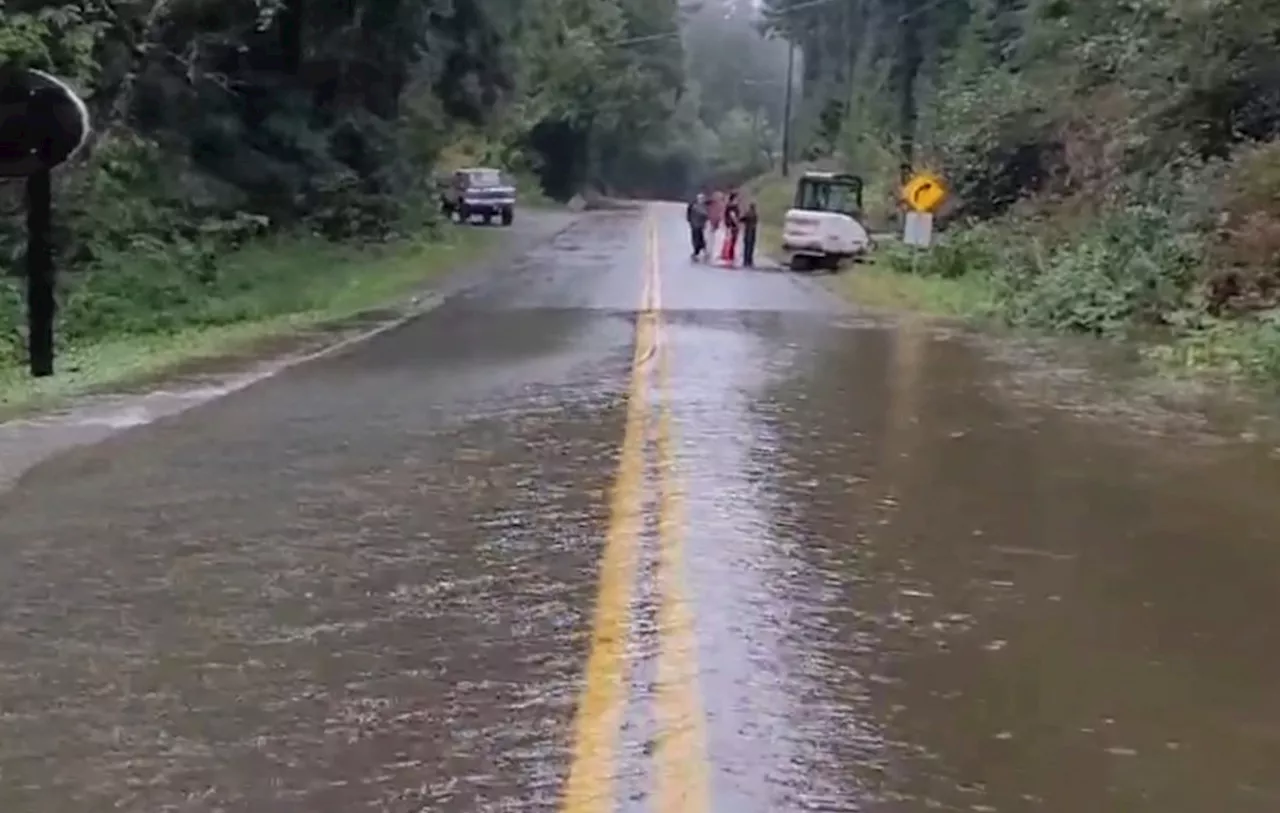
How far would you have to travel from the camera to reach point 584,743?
219 inches

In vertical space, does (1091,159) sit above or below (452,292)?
above

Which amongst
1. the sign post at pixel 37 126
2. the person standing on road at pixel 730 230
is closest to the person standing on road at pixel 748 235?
the person standing on road at pixel 730 230

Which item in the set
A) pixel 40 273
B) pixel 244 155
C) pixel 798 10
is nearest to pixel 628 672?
pixel 40 273

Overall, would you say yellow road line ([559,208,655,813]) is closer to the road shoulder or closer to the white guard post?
the road shoulder

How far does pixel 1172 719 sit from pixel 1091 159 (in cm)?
2887

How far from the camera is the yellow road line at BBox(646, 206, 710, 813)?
5129 mm

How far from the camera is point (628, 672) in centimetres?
Answer: 638

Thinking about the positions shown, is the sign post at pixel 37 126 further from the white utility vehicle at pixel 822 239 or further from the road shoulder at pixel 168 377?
the white utility vehicle at pixel 822 239

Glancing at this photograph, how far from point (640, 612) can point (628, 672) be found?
0.87m

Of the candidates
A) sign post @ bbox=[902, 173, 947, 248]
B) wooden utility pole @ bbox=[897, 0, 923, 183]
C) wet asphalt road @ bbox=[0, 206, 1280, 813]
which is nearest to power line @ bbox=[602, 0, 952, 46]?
wooden utility pole @ bbox=[897, 0, 923, 183]

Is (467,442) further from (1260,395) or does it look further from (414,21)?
(414,21)

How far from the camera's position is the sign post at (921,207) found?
120 feet

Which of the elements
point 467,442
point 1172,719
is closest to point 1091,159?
point 467,442

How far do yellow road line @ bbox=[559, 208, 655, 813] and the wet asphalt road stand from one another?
0.02 meters
